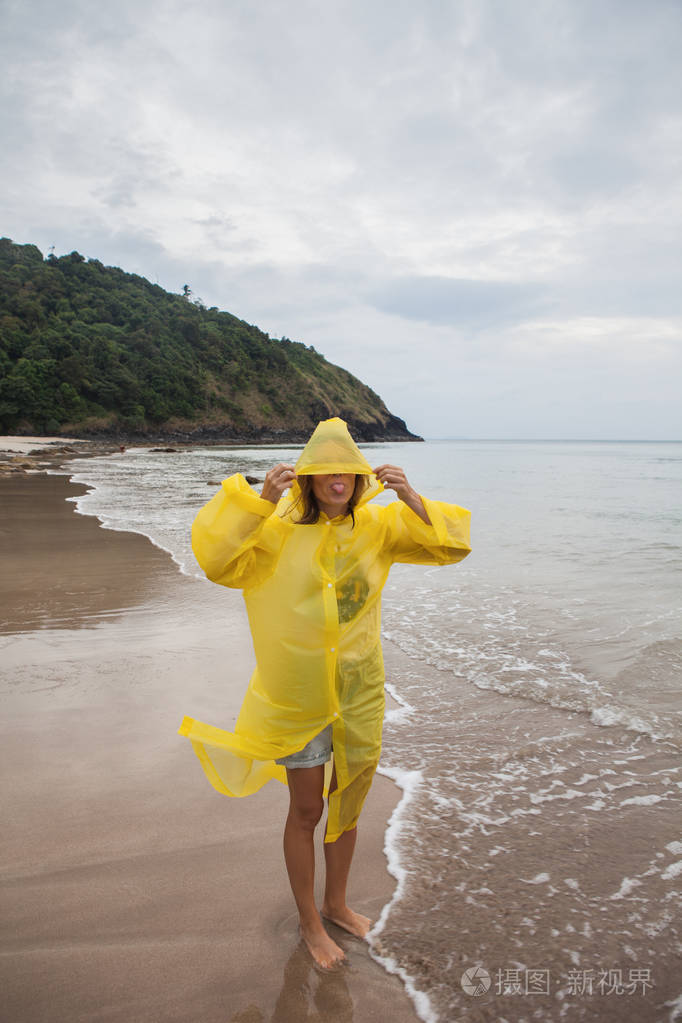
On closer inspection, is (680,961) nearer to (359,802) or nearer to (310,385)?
(359,802)

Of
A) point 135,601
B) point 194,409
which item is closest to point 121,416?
point 194,409

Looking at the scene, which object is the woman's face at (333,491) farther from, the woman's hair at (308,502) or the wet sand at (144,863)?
the wet sand at (144,863)

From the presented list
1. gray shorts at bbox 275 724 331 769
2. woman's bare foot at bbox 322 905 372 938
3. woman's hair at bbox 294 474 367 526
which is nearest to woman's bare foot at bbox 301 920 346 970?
woman's bare foot at bbox 322 905 372 938

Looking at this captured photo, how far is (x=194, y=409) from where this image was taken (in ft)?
Result: 294

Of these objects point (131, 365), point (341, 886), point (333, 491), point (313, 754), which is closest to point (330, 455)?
point (333, 491)

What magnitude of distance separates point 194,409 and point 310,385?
28.2 m

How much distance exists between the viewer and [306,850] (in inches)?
83.1

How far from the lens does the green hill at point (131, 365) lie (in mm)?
71375

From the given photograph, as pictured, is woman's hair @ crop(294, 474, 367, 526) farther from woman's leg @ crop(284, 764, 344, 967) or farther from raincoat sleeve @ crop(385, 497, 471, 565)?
woman's leg @ crop(284, 764, 344, 967)

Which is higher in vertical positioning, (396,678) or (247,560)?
(247,560)

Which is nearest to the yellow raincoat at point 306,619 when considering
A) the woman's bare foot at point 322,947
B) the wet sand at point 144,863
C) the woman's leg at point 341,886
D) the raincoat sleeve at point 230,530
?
the raincoat sleeve at point 230,530

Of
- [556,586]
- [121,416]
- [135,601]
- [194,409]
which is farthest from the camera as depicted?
[194,409]

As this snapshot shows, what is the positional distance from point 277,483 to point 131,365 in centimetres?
8843

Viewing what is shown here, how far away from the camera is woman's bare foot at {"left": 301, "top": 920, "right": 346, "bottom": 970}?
209cm
